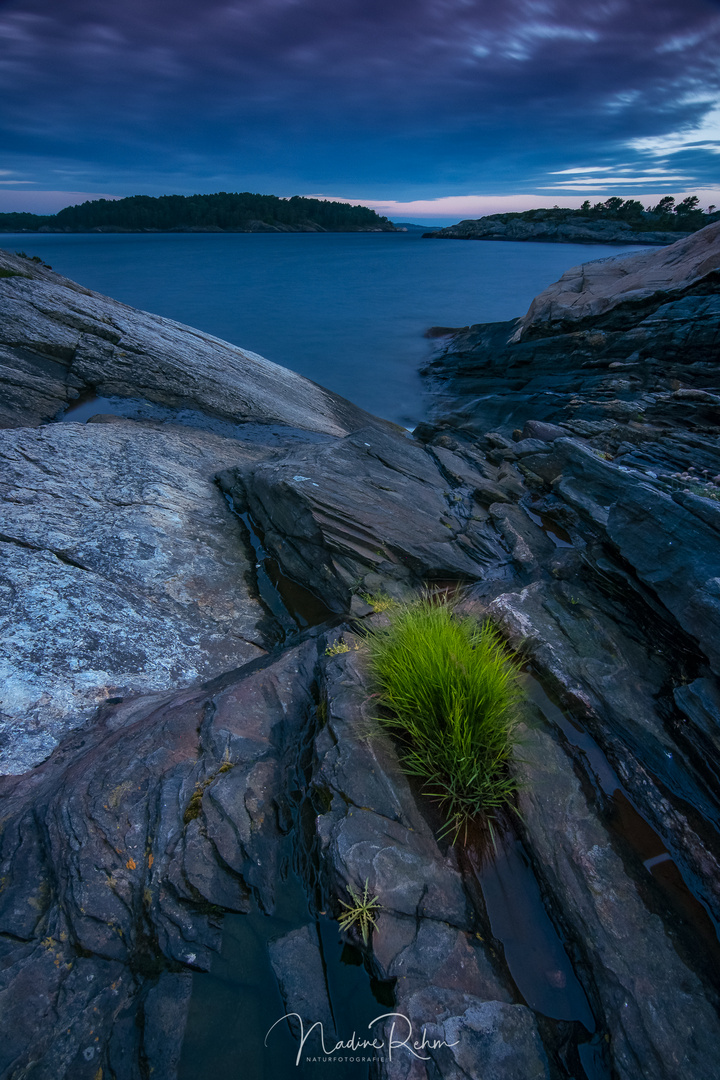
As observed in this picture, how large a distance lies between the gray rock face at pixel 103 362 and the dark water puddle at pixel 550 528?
8.19 metres

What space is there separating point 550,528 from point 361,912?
8.99 metres

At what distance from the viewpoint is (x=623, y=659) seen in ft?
19.1

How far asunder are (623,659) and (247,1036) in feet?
16.6

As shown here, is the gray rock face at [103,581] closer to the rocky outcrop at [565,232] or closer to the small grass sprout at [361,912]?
the small grass sprout at [361,912]

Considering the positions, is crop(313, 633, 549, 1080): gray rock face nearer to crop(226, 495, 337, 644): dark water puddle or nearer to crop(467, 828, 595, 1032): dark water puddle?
crop(467, 828, 595, 1032): dark water puddle

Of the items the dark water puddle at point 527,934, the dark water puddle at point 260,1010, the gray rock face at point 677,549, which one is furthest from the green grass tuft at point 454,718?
the gray rock face at point 677,549

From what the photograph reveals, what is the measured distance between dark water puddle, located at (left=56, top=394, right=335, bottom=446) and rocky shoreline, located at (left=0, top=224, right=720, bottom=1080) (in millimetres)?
1685

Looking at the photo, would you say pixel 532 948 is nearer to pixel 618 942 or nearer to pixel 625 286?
pixel 618 942

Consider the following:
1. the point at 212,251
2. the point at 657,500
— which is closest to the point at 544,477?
the point at 657,500

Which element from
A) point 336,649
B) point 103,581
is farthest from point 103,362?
point 336,649

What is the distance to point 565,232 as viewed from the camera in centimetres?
13175

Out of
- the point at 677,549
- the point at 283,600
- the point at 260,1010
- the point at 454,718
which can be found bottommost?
the point at 283,600

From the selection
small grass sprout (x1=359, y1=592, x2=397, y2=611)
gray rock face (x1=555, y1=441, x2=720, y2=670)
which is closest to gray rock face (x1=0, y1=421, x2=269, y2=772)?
small grass sprout (x1=359, y1=592, x2=397, y2=611)

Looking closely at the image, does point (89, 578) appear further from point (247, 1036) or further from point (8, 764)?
point (247, 1036)
